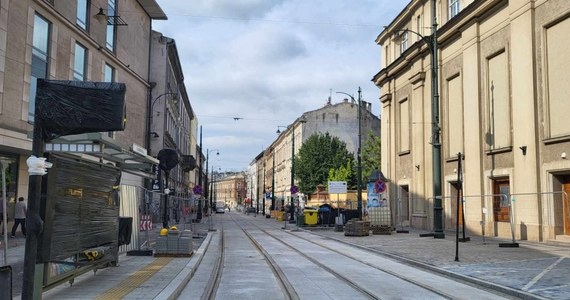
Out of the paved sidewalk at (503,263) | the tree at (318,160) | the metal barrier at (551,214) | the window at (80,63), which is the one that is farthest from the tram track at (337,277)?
the tree at (318,160)

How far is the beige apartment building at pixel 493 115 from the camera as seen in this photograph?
1938 cm

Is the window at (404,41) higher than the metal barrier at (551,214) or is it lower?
higher

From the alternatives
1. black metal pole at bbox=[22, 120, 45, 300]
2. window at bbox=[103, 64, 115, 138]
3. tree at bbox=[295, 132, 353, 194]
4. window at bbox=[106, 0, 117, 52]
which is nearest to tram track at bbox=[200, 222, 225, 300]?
black metal pole at bbox=[22, 120, 45, 300]

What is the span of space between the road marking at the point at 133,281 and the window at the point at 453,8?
2201 cm

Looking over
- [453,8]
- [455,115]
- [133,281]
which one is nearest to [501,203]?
[455,115]

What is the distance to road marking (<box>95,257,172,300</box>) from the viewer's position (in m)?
8.13

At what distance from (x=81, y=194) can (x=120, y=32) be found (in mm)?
26520

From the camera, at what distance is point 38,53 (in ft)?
70.8

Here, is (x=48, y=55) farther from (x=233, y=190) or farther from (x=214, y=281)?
(x=233, y=190)

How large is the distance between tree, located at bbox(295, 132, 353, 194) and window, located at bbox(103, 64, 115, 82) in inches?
Answer: 1445

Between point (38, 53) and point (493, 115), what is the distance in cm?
1972

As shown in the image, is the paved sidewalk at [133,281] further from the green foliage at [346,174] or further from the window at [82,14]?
the green foliage at [346,174]

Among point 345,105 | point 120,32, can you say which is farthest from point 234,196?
point 120,32

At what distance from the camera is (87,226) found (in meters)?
8.77
